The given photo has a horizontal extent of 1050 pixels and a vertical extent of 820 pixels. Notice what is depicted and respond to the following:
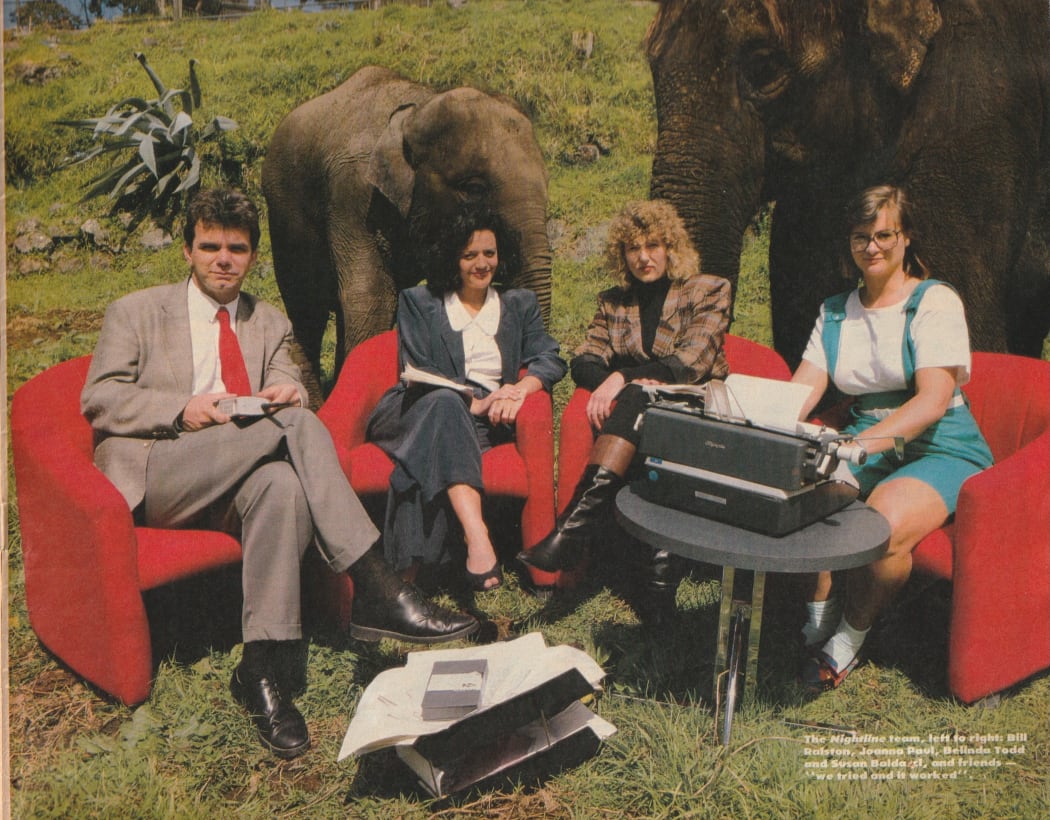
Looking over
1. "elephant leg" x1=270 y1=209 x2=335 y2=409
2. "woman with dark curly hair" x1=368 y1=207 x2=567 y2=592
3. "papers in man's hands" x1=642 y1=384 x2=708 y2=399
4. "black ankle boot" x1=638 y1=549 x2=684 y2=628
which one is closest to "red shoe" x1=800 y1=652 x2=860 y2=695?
"black ankle boot" x1=638 y1=549 x2=684 y2=628

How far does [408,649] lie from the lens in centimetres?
324

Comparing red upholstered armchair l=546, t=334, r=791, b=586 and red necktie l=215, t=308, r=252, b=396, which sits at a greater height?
red necktie l=215, t=308, r=252, b=396

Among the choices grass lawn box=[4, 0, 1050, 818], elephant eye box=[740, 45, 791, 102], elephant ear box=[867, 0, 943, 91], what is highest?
elephant ear box=[867, 0, 943, 91]

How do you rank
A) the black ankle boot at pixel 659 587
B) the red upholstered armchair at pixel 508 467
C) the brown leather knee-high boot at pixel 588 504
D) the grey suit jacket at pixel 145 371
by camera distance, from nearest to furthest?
the grey suit jacket at pixel 145 371
the brown leather knee-high boot at pixel 588 504
the black ankle boot at pixel 659 587
the red upholstered armchair at pixel 508 467

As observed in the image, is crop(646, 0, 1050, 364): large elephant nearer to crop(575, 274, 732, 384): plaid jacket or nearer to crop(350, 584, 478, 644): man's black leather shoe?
crop(575, 274, 732, 384): plaid jacket

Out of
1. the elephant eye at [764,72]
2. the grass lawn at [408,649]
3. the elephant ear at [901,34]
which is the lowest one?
the grass lawn at [408,649]

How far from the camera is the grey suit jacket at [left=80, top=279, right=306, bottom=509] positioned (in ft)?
9.61

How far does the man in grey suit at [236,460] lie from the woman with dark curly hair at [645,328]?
1.97 feet

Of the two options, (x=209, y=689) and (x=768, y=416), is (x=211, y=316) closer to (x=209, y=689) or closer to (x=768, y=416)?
(x=209, y=689)

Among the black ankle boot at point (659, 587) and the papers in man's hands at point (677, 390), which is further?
the black ankle boot at point (659, 587)

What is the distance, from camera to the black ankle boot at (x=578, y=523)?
3.13 meters

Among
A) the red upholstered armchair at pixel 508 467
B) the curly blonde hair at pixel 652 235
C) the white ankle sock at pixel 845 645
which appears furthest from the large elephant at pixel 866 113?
the white ankle sock at pixel 845 645

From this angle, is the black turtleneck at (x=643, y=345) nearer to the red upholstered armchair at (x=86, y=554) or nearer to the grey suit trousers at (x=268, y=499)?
the grey suit trousers at (x=268, y=499)

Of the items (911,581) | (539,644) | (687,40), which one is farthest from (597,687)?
(687,40)
